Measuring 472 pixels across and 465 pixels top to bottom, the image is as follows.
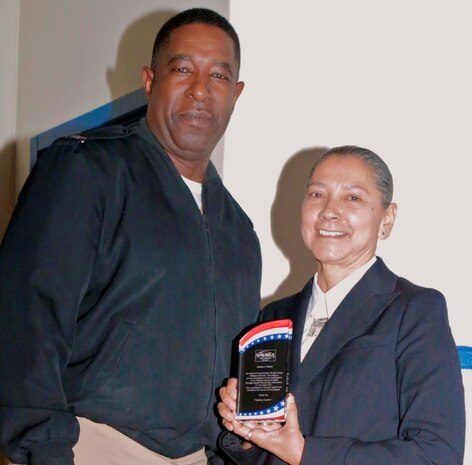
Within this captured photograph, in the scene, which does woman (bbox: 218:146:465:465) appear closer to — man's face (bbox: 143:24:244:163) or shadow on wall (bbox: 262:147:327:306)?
man's face (bbox: 143:24:244:163)

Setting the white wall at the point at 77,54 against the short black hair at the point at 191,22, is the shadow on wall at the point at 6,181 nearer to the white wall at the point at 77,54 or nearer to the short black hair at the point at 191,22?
the white wall at the point at 77,54

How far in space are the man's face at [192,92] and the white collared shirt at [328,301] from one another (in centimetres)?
44

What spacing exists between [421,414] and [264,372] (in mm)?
297

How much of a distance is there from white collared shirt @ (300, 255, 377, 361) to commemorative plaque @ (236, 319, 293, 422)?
0.43 ft

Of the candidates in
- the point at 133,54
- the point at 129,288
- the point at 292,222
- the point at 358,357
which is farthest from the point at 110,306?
the point at 133,54

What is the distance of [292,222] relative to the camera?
250 cm

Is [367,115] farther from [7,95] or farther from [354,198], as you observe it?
[7,95]

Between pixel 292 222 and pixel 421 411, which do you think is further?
pixel 292 222

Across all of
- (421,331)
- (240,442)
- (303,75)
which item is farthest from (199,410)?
(303,75)

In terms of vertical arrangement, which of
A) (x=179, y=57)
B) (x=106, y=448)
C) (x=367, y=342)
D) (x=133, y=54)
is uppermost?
(x=133, y=54)

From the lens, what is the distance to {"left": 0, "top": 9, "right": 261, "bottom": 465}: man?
5.38ft

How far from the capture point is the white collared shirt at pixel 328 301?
1787 mm

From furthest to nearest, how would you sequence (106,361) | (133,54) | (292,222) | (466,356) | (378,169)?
(133,54) → (292,222) → (466,356) → (378,169) → (106,361)

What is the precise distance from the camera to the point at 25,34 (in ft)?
14.6
